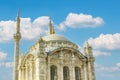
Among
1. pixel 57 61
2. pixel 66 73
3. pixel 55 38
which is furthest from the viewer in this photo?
pixel 55 38

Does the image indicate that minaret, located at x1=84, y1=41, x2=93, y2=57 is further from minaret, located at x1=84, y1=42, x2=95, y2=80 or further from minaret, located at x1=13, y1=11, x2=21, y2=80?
minaret, located at x1=13, y1=11, x2=21, y2=80

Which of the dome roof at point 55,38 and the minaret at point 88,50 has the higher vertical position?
the dome roof at point 55,38

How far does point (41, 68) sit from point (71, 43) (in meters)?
8.12

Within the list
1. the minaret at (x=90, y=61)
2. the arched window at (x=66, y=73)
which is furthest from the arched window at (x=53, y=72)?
the minaret at (x=90, y=61)

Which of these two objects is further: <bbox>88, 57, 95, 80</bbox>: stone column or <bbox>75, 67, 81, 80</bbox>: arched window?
<bbox>88, 57, 95, 80</bbox>: stone column

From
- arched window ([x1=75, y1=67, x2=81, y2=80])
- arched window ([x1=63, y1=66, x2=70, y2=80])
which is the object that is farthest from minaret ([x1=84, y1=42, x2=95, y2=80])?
arched window ([x1=63, y1=66, x2=70, y2=80])

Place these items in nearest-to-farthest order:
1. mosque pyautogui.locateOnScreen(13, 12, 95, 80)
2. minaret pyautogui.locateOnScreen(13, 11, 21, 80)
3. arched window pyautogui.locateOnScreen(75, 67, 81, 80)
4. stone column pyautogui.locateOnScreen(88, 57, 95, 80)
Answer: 1. mosque pyautogui.locateOnScreen(13, 12, 95, 80)
2. arched window pyautogui.locateOnScreen(75, 67, 81, 80)
3. stone column pyautogui.locateOnScreen(88, 57, 95, 80)
4. minaret pyautogui.locateOnScreen(13, 11, 21, 80)

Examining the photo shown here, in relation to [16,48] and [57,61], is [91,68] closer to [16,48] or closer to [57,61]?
[57,61]

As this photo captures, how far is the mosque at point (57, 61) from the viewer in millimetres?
33312

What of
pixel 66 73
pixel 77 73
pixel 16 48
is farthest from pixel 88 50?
pixel 16 48

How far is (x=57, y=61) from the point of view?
34656mm

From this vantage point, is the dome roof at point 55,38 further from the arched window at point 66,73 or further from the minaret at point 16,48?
the minaret at point 16,48

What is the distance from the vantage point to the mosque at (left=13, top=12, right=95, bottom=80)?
109ft

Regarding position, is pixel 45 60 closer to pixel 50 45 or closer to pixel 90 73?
pixel 50 45
